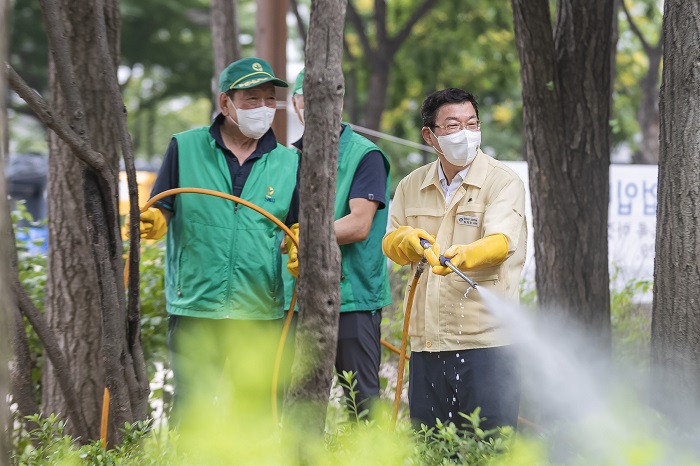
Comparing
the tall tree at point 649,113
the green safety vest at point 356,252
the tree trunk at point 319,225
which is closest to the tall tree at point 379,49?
the tall tree at point 649,113

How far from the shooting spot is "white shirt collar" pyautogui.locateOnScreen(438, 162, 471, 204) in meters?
4.03

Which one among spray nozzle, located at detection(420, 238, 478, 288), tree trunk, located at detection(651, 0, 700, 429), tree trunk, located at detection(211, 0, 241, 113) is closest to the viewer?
spray nozzle, located at detection(420, 238, 478, 288)

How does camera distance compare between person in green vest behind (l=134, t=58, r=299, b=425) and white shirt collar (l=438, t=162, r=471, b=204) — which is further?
person in green vest behind (l=134, t=58, r=299, b=425)

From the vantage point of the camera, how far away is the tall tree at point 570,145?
5.89 meters

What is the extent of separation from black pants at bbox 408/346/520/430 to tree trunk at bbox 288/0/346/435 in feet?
3.34

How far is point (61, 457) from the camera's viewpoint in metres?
2.86

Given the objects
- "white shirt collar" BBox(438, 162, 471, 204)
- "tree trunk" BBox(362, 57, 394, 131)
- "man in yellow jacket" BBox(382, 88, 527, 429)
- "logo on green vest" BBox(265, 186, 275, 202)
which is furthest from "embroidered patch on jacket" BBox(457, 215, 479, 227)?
"tree trunk" BBox(362, 57, 394, 131)

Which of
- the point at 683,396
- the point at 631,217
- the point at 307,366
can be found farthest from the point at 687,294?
the point at 631,217

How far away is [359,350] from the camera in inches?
177

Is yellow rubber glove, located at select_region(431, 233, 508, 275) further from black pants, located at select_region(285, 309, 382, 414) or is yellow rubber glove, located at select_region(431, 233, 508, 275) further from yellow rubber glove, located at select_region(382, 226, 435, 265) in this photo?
black pants, located at select_region(285, 309, 382, 414)

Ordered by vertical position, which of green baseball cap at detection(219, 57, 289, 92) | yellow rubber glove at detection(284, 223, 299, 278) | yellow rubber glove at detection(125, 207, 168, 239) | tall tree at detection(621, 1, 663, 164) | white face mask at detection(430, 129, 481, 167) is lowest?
yellow rubber glove at detection(284, 223, 299, 278)

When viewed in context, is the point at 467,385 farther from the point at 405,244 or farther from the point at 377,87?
the point at 377,87

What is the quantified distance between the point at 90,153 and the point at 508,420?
1855 mm

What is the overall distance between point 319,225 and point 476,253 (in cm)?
87
